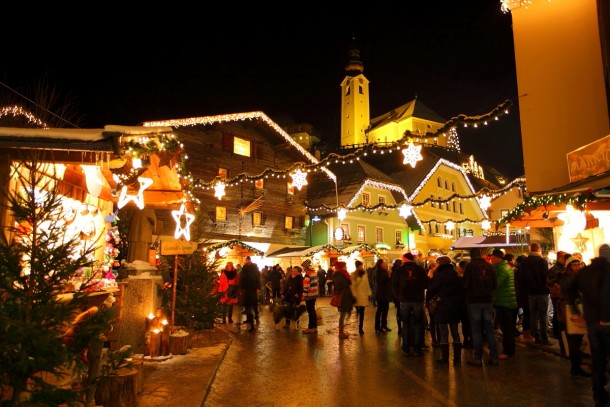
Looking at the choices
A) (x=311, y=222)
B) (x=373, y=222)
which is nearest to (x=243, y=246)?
(x=311, y=222)

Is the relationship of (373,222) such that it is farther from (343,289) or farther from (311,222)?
(343,289)

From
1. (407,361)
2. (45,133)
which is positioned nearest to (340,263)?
(407,361)

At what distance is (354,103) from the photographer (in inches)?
3150

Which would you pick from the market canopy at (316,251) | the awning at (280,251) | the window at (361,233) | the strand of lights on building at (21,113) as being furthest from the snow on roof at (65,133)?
the window at (361,233)

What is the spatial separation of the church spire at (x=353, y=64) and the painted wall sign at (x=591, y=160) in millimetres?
75839

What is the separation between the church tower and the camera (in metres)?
79.9

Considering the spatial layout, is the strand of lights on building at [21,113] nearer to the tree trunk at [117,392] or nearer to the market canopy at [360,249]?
the tree trunk at [117,392]

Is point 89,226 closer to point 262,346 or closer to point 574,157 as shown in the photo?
point 262,346

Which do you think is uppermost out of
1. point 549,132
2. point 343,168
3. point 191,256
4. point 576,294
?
point 343,168

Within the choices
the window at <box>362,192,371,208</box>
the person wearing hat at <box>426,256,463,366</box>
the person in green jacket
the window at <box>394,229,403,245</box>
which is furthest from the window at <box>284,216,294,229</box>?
the person wearing hat at <box>426,256,463,366</box>

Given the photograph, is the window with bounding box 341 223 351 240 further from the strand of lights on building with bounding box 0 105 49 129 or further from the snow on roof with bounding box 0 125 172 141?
the snow on roof with bounding box 0 125 172 141

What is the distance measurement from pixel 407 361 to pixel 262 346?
3.46 metres

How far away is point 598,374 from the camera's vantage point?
554 centimetres

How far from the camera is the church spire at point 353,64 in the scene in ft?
267
